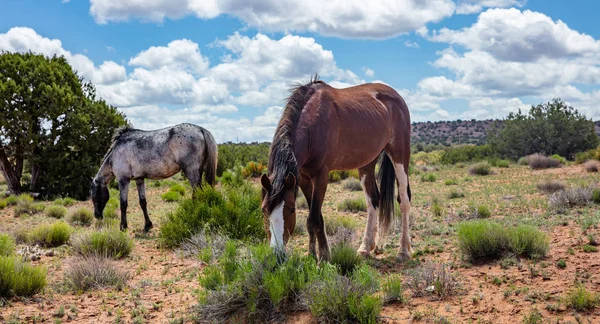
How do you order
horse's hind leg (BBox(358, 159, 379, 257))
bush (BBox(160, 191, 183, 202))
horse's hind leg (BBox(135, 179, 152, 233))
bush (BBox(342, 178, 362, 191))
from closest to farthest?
horse's hind leg (BBox(358, 159, 379, 257))
horse's hind leg (BBox(135, 179, 152, 233))
bush (BBox(160, 191, 183, 202))
bush (BBox(342, 178, 362, 191))

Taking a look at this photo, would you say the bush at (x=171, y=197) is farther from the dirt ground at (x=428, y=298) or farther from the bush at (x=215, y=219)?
the bush at (x=215, y=219)

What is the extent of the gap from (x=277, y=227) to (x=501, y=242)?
126 inches

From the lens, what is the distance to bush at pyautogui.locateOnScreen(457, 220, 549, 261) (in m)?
6.16

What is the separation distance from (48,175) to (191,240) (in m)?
15.2

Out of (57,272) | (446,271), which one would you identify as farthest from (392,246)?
(57,272)

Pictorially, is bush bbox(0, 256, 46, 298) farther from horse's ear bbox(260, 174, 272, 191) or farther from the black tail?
the black tail

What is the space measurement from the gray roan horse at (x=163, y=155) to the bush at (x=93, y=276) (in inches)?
159

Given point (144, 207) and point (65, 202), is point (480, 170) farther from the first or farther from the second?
point (65, 202)

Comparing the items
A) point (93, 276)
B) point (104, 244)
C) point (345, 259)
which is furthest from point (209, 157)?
point (345, 259)

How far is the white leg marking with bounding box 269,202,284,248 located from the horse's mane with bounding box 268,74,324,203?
121 mm

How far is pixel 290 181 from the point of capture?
5.17m

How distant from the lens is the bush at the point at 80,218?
12583 mm

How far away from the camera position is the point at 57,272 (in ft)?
23.6

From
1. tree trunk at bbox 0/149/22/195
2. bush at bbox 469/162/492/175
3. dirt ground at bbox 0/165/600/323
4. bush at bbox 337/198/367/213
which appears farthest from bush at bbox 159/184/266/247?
bush at bbox 469/162/492/175
